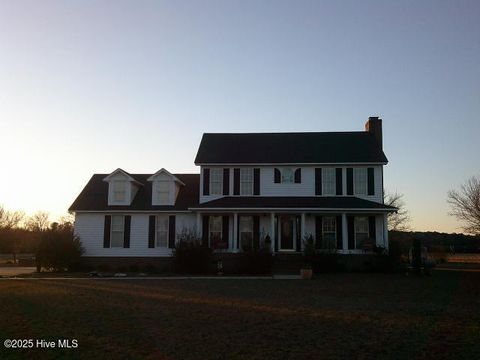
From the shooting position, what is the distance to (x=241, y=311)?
12469 mm

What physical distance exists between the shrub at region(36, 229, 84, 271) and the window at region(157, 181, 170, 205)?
568 cm

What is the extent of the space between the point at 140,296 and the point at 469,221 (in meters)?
33.2

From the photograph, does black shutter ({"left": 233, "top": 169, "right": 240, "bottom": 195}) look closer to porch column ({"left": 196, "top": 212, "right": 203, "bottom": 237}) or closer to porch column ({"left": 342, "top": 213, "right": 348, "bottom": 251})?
porch column ({"left": 196, "top": 212, "right": 203, "bottom": 237})

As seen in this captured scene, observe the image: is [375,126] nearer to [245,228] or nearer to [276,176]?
[276,176]

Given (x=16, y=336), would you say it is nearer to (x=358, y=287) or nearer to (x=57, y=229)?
(x=358, y=287)

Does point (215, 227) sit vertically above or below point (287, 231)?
above

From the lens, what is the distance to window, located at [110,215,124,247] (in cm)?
2975

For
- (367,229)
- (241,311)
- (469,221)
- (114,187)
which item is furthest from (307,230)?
(469,221)

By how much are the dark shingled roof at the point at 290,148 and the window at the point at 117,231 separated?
5953mm

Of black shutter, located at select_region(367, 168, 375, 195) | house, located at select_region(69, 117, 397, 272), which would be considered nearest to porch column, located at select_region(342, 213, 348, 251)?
house, located at select_region(69, 117, 397, 272)

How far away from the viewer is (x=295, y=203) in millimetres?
27953

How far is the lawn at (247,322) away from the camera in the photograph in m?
8.59

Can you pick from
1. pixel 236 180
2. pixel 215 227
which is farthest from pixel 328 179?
pixel 215 227

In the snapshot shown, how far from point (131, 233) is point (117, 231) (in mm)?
897
